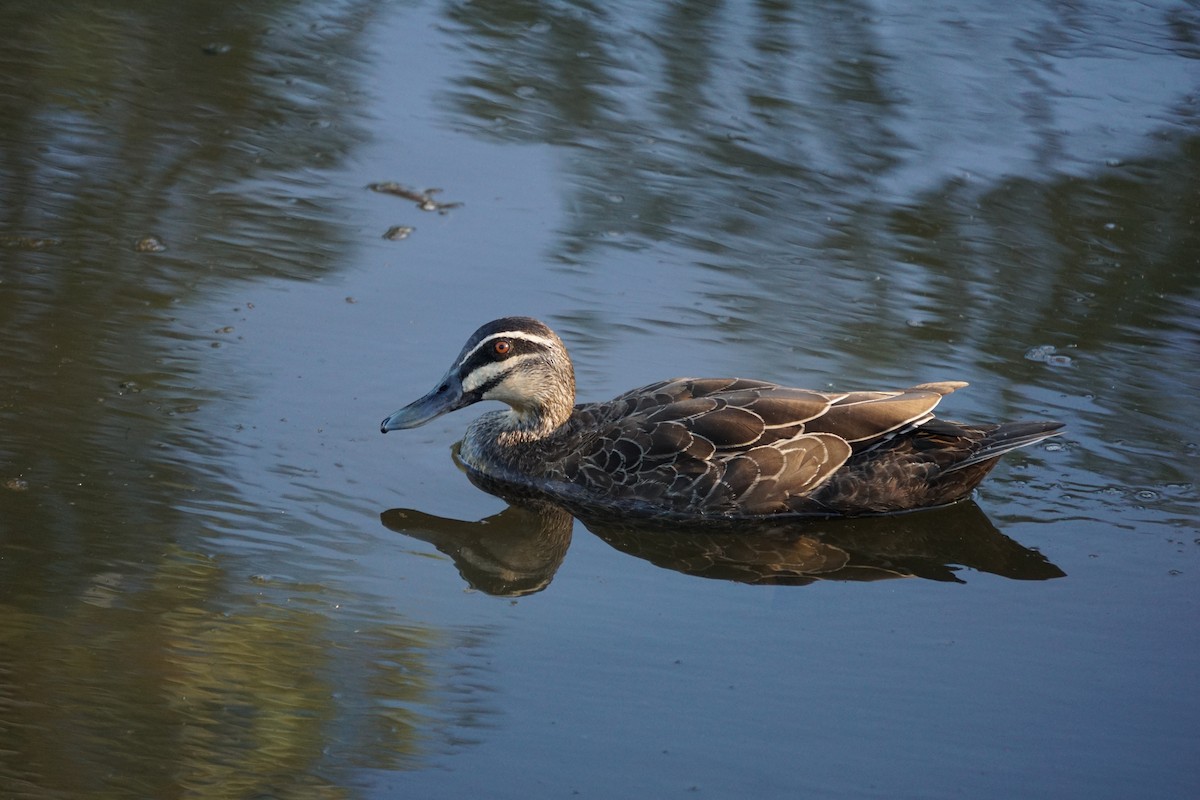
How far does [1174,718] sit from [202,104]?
26.2 feet

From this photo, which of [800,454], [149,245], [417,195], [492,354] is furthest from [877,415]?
[149,245]

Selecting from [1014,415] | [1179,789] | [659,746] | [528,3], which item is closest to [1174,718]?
[1179,789]

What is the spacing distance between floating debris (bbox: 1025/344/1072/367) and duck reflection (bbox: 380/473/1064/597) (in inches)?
59.4

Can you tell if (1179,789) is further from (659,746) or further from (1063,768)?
(659,746)

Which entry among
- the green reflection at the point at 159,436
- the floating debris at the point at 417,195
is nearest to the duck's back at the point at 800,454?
the green reflection at the point at 159,436

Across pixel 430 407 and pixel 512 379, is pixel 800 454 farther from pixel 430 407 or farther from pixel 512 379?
pixel 430 407

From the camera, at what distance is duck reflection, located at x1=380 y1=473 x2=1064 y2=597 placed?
6539 millimetres

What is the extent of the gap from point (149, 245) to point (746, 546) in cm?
418

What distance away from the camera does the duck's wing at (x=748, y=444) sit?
712 centimetres

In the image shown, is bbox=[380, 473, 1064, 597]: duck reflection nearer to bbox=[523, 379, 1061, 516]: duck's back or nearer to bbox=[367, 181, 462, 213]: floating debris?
bbox=[523, 379, 1061, 516]: duck's back

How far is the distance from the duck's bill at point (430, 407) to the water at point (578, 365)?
21 centimetres

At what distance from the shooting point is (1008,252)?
9.62 m

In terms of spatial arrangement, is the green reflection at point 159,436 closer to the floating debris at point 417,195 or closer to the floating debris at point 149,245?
the floating debris at point 149,245

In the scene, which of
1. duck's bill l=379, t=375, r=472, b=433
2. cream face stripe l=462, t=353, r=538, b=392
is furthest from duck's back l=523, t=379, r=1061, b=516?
duck's bill l=379, t=375, r=472, b=433
